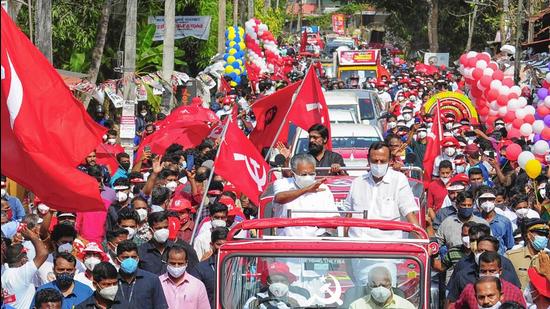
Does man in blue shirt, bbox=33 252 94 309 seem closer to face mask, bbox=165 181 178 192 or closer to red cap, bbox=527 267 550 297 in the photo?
red cap, bbox=527 267 550 297

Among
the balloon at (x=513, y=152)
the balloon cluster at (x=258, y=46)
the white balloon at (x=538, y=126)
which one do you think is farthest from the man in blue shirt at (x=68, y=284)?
the balloon cluster at (x=258, y=46)

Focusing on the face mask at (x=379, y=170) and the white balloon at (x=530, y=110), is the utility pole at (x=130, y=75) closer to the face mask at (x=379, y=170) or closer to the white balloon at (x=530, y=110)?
the white balloon at (x=530, y=110)

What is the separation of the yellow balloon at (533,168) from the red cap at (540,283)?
21.3 feet

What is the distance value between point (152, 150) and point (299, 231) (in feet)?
29.3

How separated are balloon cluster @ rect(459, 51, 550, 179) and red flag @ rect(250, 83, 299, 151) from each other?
3.02 metres

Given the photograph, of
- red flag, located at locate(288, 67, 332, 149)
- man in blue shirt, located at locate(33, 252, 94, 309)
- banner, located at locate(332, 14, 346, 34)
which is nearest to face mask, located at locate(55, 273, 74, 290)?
man in blue shirt, located at locate(33, 252, 94, 309)

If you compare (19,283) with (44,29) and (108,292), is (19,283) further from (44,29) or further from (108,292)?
(44,29)

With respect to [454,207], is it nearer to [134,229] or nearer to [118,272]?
[134,229]

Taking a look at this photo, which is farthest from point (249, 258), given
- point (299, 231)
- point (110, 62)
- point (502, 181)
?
point (110, 62)

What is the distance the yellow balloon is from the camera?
15.8 m

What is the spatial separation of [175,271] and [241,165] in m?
3.66

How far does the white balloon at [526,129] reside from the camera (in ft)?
66.6

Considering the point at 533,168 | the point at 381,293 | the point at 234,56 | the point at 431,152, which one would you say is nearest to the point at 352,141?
the point at 431,152

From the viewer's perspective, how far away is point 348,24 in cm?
14338
